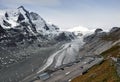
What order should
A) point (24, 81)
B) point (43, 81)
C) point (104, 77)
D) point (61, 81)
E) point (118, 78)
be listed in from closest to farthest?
point (118, 78)
point (104, 77)
point (61, 81)
point (43, 81)
point (24, 81)

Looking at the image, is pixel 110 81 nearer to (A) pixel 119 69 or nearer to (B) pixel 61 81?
(A) pixel 119 69

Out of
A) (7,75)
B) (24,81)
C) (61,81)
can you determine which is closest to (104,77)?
(61,81)

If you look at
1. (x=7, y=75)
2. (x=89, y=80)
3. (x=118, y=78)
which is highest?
(x=118, y=78)

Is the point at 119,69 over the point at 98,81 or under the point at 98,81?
over

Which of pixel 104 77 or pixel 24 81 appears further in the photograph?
pixel 24 81

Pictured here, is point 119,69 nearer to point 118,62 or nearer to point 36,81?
point 118,62

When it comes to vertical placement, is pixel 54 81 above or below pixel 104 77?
below

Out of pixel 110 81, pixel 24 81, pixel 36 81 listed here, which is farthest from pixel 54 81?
Result: pixel 110 81

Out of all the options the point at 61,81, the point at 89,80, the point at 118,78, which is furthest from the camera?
the point at 61,81

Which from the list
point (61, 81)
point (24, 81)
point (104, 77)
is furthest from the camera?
point (24, 81)
